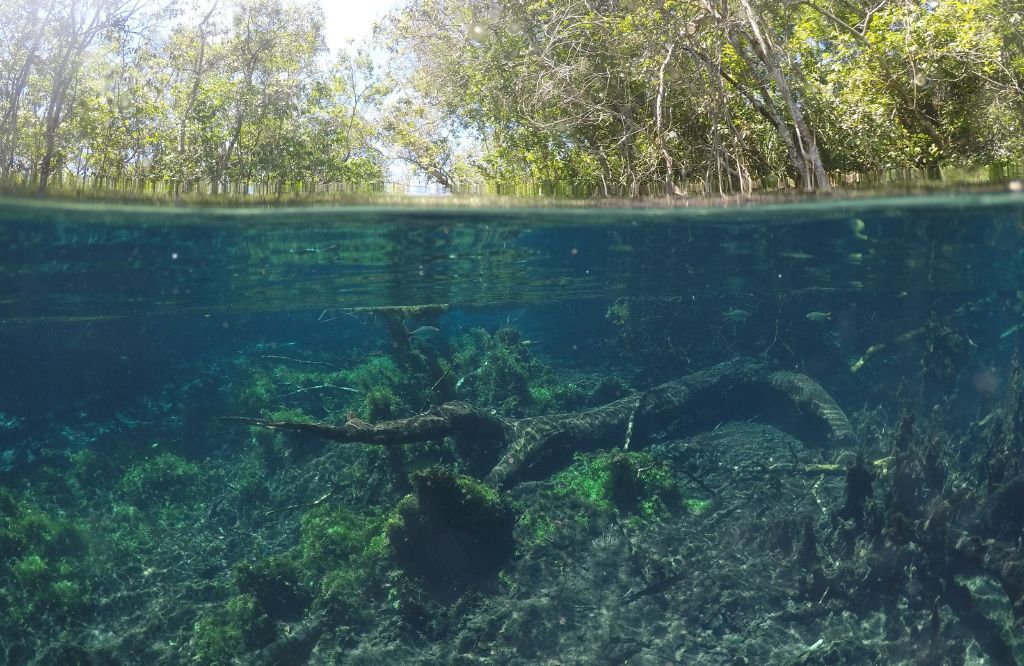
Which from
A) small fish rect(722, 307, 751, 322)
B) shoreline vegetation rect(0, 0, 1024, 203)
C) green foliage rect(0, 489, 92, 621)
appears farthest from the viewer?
small fish rect(722, 307, 751, 322)

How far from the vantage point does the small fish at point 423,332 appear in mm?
16177

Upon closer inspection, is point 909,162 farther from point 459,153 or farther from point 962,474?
point 459,153

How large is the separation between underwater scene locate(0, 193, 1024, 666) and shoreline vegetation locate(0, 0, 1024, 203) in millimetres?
1063

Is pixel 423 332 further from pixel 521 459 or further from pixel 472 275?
pixel 521 459

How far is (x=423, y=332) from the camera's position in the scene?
19.1 m

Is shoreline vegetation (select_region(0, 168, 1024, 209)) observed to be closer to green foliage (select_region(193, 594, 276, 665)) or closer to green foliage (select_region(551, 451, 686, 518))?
green foliage (select_region(551, 451, 686, 518))

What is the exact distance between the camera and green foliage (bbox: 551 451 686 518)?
46.3 ft

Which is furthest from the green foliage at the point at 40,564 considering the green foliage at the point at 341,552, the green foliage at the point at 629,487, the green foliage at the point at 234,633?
the green foliage at the point at 629,487

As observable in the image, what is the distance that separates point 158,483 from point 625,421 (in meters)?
11.4

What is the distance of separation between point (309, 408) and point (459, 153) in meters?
8.93

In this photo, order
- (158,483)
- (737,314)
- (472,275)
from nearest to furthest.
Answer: (737,314)
(158,483)
(472,275)

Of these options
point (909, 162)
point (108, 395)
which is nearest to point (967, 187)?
point (909, 162)

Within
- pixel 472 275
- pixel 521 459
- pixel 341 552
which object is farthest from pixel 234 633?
pixel 472 275

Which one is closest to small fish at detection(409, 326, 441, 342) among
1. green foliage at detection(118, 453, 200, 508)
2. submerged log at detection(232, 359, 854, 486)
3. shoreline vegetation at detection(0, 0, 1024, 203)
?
submerged log at detection(232, 359, 854, 486)
